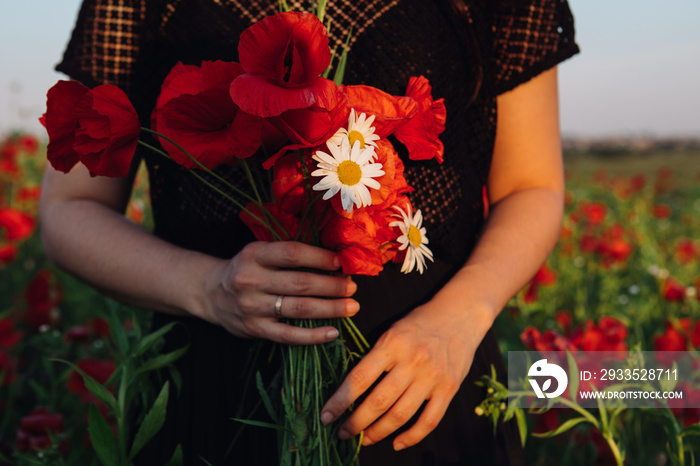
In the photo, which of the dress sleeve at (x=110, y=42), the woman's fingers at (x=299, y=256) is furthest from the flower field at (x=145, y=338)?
the dress sleeve at (x=110, y=42)

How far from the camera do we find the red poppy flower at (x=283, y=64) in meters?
0.56

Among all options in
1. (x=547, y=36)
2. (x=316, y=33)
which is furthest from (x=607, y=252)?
(x=316, y=33)

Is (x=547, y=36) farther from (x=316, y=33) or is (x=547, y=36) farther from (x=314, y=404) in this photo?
(x=314, y=404)

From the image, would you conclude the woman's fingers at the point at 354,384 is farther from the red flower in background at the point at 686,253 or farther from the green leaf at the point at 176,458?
the red flower in background at the point at 686,253

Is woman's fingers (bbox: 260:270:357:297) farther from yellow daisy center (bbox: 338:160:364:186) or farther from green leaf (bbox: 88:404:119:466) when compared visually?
green leaf (bbox: 88:404:119:466)

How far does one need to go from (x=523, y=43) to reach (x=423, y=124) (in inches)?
17.7

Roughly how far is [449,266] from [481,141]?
8.9 inches

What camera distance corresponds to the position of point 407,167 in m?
0.93

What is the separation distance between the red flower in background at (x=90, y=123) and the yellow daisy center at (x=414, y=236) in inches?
13.0

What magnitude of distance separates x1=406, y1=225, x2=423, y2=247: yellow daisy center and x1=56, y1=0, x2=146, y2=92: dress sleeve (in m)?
0.56

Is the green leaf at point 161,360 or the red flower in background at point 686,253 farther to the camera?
the red flower in background at point 686,253

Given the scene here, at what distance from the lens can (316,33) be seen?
0.57m

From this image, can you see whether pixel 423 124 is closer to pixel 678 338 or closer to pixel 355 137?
pixel 355 137

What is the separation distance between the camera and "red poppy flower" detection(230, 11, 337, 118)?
56cm
